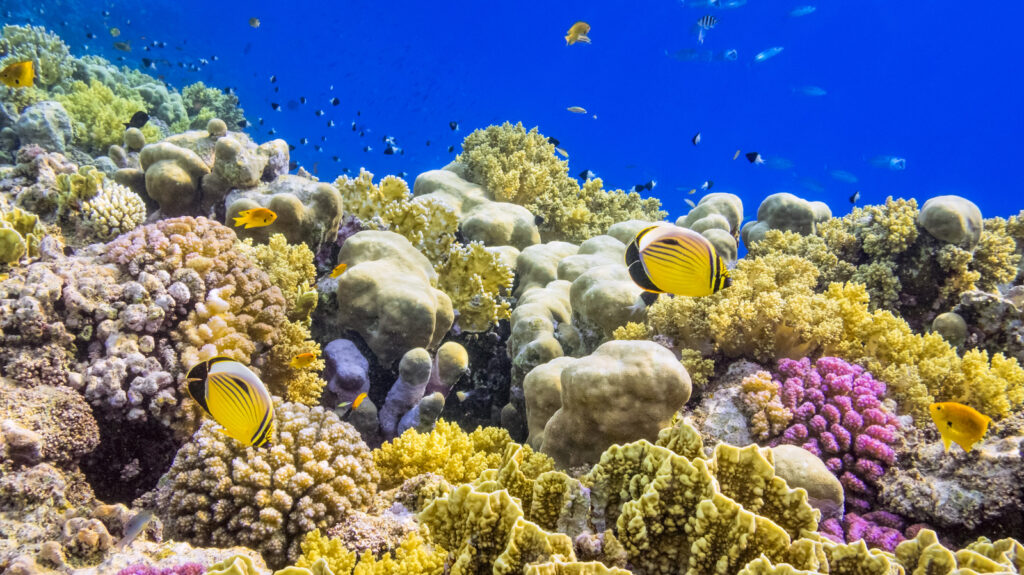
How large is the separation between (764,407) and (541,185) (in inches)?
244

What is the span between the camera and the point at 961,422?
2.90m

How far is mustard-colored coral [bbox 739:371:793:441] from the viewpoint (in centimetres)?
373

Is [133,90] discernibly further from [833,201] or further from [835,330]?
[833,201]

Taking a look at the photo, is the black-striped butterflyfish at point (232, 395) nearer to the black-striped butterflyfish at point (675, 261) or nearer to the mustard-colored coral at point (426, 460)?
the mustard-colored coral at point (426, 460)

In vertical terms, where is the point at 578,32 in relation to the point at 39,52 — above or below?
above

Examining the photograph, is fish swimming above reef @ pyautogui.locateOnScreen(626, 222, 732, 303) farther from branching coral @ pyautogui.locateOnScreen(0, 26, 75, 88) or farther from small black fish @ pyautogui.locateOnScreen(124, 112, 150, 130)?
branching coral @ pyautogui.locateOnScreen(0, 26, 75, 88)

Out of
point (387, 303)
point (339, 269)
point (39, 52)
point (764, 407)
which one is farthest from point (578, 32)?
point (39, 52)

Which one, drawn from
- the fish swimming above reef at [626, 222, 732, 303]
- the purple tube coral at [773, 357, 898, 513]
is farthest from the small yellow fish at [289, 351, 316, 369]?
the purple tube coral at [773, 357, 898, 513]

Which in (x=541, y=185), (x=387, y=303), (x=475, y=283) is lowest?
(x=387, y=303)

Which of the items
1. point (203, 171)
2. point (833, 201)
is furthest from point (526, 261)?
point (833, 201)

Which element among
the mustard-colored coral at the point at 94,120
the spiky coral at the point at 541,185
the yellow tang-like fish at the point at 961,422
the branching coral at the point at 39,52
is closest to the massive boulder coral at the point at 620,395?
the yellow tang-like fish at the point at 961,422

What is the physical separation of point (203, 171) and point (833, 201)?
11139 cm

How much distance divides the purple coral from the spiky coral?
23.2 ft

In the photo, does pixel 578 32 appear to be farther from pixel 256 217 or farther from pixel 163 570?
pixel 163 570
